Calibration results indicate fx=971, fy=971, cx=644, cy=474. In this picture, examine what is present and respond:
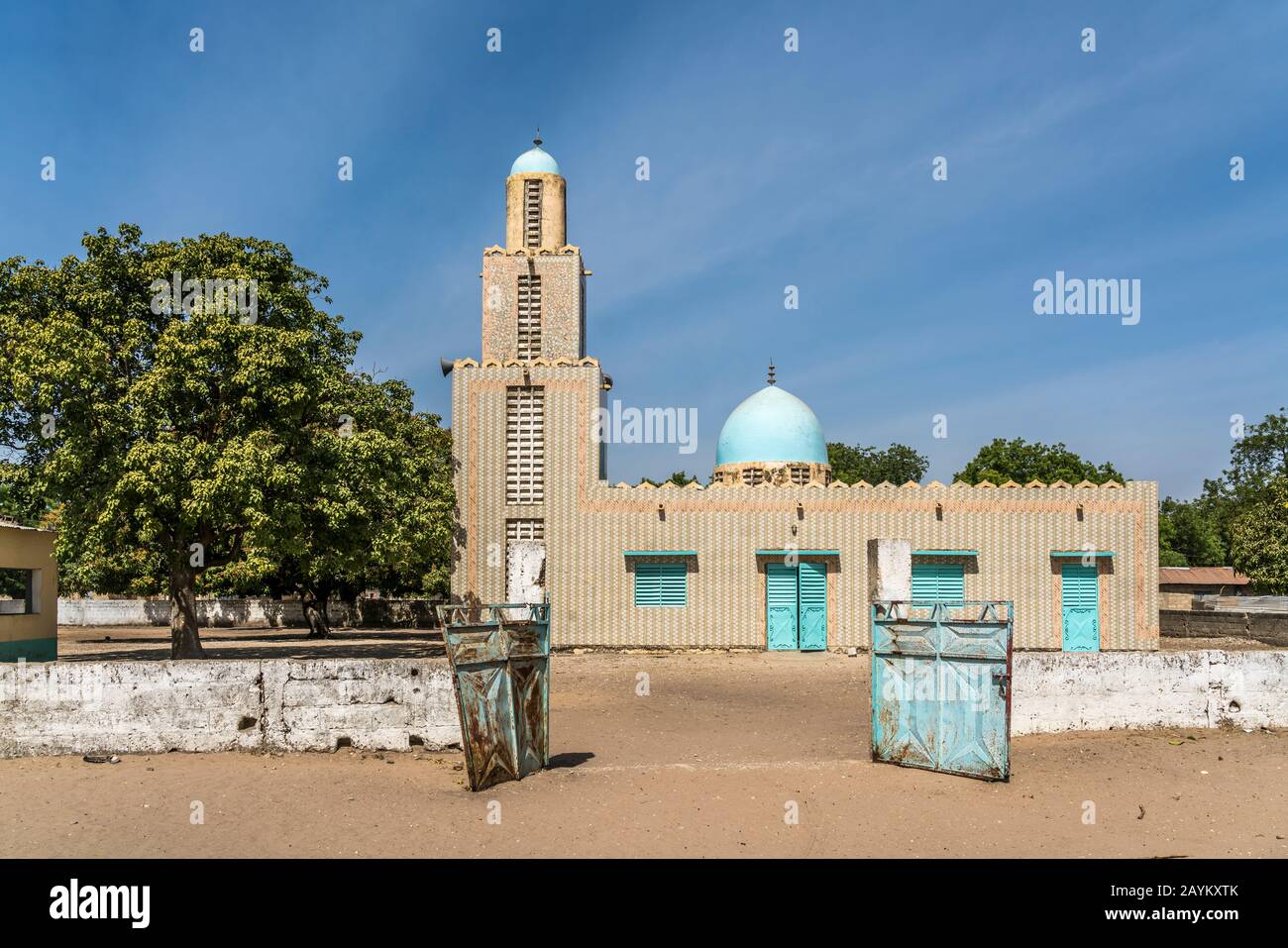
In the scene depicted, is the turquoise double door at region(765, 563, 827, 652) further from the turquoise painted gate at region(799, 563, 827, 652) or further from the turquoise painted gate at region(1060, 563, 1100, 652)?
the turquoise painted gate at region(1060, 563, 1100, 652)

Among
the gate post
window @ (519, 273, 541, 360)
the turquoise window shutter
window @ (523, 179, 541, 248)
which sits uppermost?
window @ (523, 179, 541, 248)

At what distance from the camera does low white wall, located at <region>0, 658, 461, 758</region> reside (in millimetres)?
10984

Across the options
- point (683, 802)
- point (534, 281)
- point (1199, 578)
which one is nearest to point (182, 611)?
point (534, 281)

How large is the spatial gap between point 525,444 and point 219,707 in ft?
48.2

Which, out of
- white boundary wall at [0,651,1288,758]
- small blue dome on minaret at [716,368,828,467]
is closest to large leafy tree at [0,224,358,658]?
white boundary wall at [0,651,1288,758]

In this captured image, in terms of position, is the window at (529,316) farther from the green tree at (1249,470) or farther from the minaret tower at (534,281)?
the green tree at (1249,470)

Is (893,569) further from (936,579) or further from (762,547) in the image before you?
(936,579)

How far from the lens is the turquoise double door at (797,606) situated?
24.5 meters

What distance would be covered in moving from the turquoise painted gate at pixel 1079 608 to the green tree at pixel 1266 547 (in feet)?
60.7

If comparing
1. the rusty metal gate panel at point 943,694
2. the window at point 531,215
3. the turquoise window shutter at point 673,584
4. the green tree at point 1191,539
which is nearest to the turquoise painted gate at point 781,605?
the turquoise window shutter at point 673,584

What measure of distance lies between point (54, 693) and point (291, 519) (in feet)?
25.5

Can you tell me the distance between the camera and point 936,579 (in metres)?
24.7

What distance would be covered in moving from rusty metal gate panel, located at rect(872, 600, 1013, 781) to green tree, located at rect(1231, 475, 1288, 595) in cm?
3489
